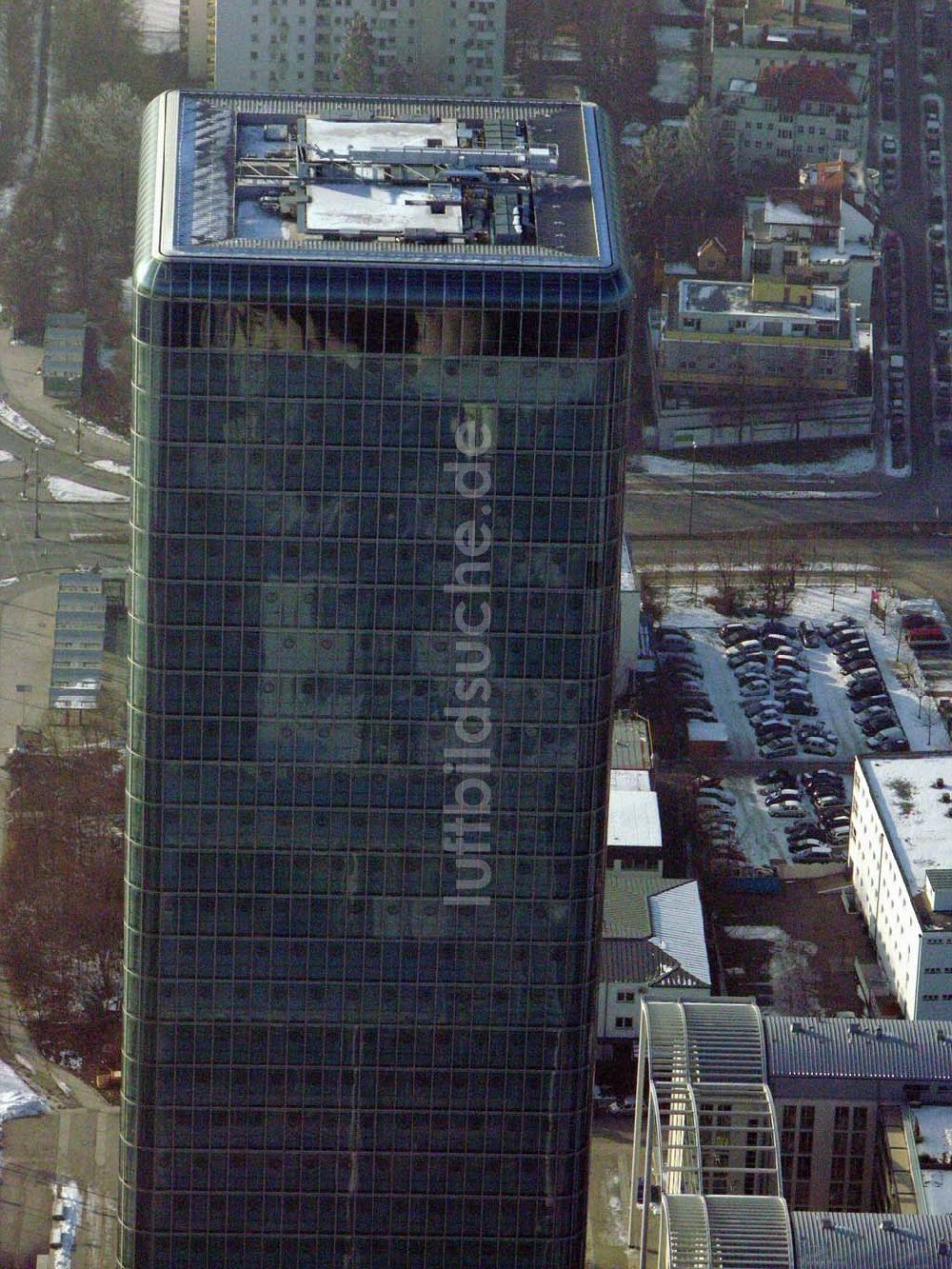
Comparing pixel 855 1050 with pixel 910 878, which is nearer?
pixel 855 1050

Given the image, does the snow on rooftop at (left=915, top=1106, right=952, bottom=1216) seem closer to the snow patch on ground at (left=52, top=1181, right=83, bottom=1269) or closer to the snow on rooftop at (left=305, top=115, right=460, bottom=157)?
the snow patch on ground at (left=52, top=1181, right=83, bottom=1269)

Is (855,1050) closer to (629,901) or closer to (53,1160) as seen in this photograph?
(629,901)

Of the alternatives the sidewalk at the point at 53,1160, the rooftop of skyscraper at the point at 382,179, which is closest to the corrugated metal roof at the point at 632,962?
the sidewalk at the point at 53,1160

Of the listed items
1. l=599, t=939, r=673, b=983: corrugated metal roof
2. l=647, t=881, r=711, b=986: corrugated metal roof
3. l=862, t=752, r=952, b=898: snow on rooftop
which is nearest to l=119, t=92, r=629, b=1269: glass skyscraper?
l=599, t=939, r=673, b=983: corrugated metal roof

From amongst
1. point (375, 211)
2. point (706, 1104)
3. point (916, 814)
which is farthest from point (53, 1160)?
point (375, 211)

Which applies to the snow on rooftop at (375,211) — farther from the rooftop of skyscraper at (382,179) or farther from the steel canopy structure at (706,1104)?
the steel canopy structure at (706,1104)

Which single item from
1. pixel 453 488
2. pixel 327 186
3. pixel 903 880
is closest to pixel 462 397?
pixel 453 488
